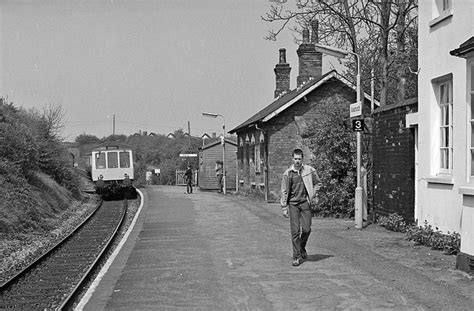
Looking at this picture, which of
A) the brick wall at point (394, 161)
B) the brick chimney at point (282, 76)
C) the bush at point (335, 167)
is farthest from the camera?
the brick chimney at point (282, 76)

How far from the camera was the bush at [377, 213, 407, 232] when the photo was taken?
1454 cm

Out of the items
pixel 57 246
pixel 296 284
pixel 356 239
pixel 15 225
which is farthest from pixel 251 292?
pixel 15 225

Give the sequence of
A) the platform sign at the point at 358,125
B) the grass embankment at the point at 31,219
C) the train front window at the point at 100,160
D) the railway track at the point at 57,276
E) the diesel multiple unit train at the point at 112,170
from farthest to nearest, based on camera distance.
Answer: the train front window at the point at 100,160 < the diesel multiple unit train at the point at 112,170 < the platform sign at the point at 358,125 < the grass embankment at the point at 31,219 < the railway track at the point at 57,276

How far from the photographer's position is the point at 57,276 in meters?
11.4

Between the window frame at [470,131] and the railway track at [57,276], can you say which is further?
→ the window frame at [470,131]

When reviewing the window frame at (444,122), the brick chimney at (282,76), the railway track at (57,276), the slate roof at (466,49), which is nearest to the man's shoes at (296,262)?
the railway track at (57,276)

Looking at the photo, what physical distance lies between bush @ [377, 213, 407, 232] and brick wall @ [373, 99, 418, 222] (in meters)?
0.12

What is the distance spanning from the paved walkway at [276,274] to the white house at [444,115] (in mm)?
917

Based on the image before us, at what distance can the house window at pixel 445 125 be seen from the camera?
12.3 metres

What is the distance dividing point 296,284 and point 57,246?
7.96 meters

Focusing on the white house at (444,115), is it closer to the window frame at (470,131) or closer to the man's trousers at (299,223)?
the window frame at (470,131)

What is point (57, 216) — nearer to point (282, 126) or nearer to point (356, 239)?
point (282, 126)

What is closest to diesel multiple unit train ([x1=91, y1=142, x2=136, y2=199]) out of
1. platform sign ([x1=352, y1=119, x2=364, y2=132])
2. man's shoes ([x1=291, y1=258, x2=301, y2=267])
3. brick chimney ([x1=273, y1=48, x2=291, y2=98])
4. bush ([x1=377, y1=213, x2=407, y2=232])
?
brick chimney ([x1=273, y1=48, x2=291, y2=98])

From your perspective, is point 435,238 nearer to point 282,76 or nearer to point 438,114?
point 438,114
